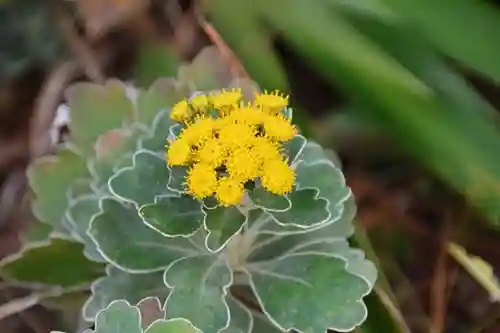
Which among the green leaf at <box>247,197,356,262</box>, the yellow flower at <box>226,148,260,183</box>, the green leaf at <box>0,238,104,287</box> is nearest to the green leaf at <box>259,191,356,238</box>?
the green leaf at <box>247,197,356,262</box>

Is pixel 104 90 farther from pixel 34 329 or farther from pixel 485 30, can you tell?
pixel 485 30

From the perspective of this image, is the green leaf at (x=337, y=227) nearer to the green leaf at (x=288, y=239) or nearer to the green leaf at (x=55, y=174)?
the green leaf at (x=288, y=239)

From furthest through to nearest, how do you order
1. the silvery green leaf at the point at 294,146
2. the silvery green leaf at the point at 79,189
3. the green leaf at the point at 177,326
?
the silvery green leaf at the point at 79,189
the silvery green leaf at the point at 294,146
the green leaf at the point at 177,326

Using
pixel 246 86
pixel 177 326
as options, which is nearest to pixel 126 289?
pixel 177 326

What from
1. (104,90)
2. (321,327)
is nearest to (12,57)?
(104,90)

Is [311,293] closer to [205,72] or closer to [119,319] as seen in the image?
[119,319]

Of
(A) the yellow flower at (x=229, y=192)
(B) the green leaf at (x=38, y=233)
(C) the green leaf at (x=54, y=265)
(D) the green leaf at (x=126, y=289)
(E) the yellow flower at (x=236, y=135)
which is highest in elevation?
(E) the yellow flower at (x=236, y=135)

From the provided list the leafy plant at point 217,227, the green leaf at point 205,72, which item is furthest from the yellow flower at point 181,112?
the green leaf at point 205,72
